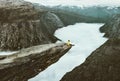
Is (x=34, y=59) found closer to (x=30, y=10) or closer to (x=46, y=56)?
(x=46, y=56)

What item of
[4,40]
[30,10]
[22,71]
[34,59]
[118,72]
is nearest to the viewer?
[118,72]

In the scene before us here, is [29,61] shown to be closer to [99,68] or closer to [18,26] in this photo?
[99,68]

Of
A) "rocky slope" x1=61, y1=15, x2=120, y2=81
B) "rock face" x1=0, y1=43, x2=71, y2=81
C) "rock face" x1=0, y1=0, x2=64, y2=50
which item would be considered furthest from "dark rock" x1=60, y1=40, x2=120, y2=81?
"rock face" x1=0, y1=0, x2=64, y2=50

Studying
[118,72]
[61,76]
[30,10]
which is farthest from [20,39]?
[118,72]

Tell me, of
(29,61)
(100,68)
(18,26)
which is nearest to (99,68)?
(100,68)

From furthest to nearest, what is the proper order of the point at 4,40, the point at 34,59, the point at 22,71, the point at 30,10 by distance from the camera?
the point at 30,10 → the point at 4,40 → the point at 34,59 → the point at 22,71
